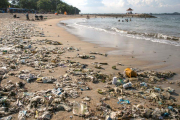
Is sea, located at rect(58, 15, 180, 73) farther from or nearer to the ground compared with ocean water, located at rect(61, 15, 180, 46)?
nearer to the ground

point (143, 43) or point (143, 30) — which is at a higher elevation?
point (143, 30)

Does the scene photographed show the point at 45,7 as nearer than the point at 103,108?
No

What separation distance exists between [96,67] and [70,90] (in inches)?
79.6

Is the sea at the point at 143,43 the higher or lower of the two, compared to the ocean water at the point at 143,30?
lower

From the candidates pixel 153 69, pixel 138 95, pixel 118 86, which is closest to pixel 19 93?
pixel 118 86

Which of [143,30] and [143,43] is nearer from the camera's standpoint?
[143,43]

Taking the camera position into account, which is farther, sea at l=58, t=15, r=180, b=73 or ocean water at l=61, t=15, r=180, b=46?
ocean water at l=61, t=15, r=180, b=46

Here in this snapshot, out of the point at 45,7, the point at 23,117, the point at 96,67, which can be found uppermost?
the point at 45,7

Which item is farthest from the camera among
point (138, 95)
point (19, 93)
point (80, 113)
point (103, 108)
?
point (138, 95)

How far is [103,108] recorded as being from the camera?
2.99 metres

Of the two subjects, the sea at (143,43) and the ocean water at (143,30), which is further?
the ocean water at (143,30)

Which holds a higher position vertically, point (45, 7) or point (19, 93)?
point (45, 7)

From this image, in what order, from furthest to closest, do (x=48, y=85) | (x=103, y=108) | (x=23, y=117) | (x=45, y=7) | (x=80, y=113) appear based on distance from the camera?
(x=45, y=7), (x=48, y=85), (x=103, y=108), (x=80, y=113), (x=23, y=117)

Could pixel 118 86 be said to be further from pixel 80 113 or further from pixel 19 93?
pixel 19 93
